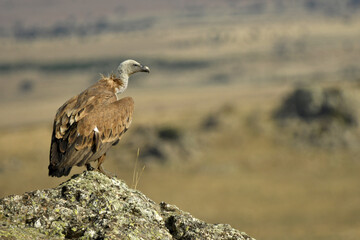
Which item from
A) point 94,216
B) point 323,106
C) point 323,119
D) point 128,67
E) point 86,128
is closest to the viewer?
point 94,216

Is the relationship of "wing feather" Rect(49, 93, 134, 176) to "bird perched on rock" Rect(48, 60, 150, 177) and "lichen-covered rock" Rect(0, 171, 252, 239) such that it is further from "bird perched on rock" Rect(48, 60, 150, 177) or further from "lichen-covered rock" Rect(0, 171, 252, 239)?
"lichen-covered rock" Rect(0, 171, 252, 239)

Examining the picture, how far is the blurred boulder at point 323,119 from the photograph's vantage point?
44.2m

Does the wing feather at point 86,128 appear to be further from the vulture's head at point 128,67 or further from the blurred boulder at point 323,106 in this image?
the blurred boulder at point 323,106

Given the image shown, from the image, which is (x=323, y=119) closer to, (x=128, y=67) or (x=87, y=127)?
(x=128, y=67)

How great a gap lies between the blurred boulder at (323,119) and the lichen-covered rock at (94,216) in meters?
37.4

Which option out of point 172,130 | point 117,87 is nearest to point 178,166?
point 172,130

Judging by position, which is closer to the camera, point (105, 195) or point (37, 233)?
point (37, 233)

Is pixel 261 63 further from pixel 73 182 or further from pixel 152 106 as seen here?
pixel 73 182

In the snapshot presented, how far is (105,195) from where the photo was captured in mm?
7758

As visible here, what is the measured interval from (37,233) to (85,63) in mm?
170463

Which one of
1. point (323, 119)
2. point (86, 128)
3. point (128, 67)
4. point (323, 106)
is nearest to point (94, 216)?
point (86, 128)

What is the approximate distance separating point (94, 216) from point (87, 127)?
227 centimetres

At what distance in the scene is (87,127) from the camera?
9.26m

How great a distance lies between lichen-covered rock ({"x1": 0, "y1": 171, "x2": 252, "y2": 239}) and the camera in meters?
6.87
